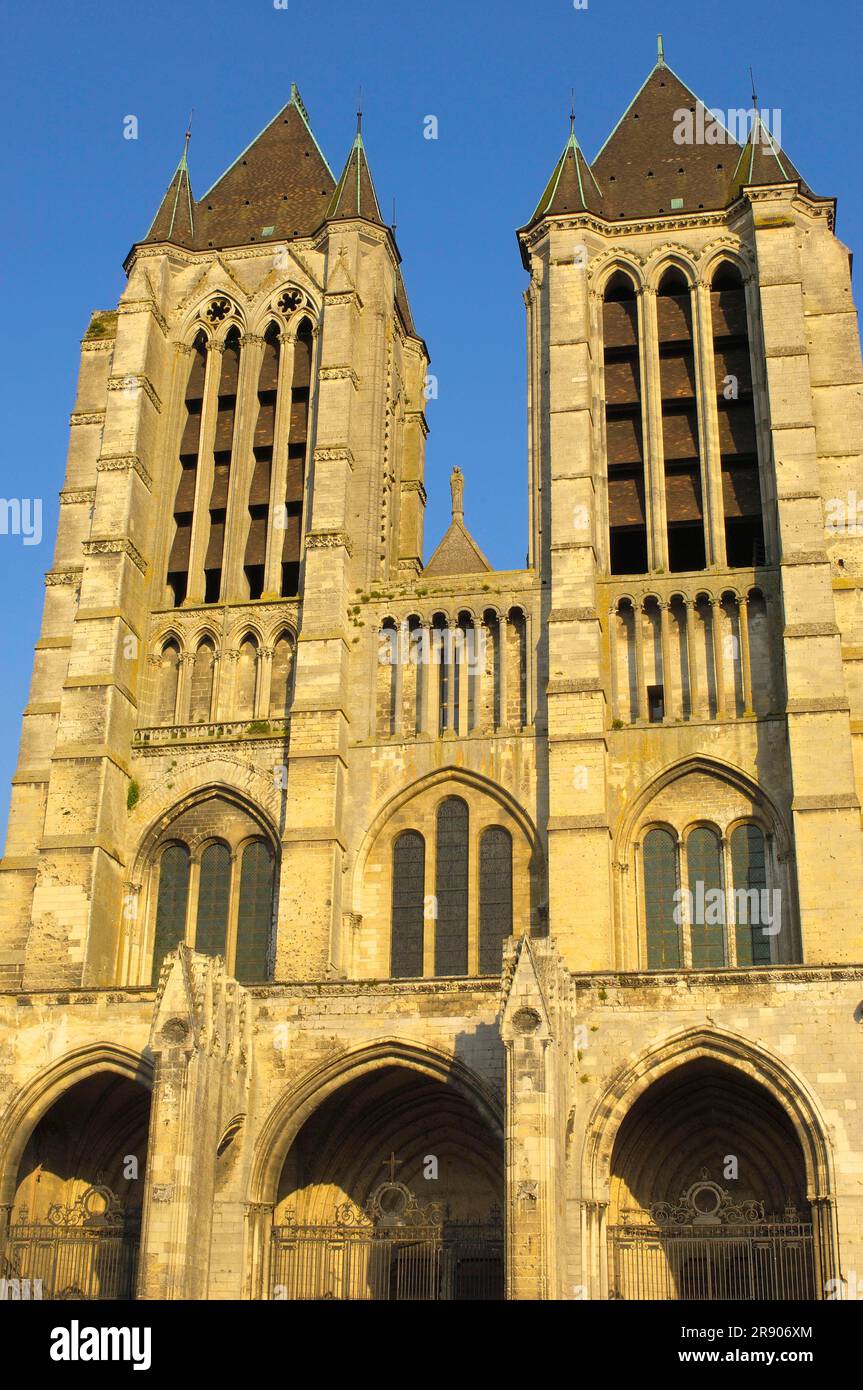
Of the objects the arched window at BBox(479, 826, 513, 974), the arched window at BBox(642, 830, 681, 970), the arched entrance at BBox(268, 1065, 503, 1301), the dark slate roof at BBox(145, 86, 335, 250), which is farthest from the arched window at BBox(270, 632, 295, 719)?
the dark slate roof at BBox(145, 86, 335, 250)

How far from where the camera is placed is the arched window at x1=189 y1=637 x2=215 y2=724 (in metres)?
31.1

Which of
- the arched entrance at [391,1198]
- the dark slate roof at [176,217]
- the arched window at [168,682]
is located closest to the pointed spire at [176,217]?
the dark slate roof at [176,217]

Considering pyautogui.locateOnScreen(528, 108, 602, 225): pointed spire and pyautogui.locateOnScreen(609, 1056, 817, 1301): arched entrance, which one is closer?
pyautogui.locateOnScreen(609, 1056, 817, 1301): arched entrance

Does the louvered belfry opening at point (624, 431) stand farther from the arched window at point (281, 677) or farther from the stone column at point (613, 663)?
the arched window at point (281, 677)

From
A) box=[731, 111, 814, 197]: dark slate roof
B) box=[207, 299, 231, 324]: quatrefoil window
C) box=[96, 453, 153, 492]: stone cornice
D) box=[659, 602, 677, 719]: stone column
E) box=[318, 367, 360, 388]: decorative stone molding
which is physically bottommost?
box=[659, 602, 677, 719]: stone column

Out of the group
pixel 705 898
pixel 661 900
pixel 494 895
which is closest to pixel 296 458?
pixel 494 895

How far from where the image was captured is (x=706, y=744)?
1121 inches

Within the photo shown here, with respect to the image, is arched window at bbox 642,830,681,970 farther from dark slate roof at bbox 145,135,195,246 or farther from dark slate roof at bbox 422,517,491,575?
dark slate roof at bbox 145,135,195,246

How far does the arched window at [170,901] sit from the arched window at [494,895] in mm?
5307

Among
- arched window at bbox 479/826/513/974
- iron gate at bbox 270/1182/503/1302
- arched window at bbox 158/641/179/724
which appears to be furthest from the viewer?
arched window at bbox 158/641/179/724

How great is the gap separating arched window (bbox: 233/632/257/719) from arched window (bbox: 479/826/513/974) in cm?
529

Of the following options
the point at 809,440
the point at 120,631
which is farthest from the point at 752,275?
the point at 120,631

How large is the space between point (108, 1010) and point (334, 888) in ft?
15.4
